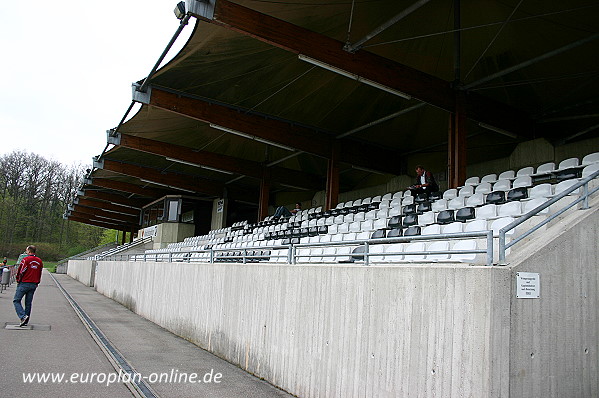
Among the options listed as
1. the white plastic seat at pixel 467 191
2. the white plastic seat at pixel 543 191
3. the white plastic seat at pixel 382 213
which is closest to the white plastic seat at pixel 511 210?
the white plastic seat at pixel 543 191

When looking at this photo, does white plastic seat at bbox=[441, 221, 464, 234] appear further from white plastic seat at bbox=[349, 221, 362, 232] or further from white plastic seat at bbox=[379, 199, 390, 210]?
white plastic seat at bbox=[379, 199, 390, 210]

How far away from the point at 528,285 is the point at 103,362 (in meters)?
6.86

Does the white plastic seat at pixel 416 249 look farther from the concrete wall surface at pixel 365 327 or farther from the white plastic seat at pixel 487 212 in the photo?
the white plastic seat at pixel 487 212

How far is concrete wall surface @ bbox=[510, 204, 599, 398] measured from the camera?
4.38 metres

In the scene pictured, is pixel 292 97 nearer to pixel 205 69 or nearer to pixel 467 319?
pixel 205 69

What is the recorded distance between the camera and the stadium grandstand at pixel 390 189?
466cm

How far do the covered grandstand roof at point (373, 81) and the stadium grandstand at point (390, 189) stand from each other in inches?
2.8

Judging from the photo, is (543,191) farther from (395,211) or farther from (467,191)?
(395,211)

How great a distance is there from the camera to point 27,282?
11570mm

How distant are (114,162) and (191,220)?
11.3 metres

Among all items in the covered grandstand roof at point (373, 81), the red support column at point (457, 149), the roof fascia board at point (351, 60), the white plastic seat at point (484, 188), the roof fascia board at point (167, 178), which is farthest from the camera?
the roof fascia board at point (167, 178)

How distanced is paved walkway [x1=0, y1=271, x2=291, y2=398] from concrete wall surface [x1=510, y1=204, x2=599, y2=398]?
3.72 meters

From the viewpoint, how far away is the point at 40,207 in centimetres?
7794

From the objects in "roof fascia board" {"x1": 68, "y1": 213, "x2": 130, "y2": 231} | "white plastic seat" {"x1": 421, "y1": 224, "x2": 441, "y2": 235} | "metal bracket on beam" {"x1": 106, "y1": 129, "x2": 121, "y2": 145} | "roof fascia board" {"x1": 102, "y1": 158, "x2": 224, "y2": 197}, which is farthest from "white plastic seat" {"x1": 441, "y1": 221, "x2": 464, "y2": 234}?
"roof fascia board" {"x1": 68, "y1": 213, "x2": 130, "y2": 231}
